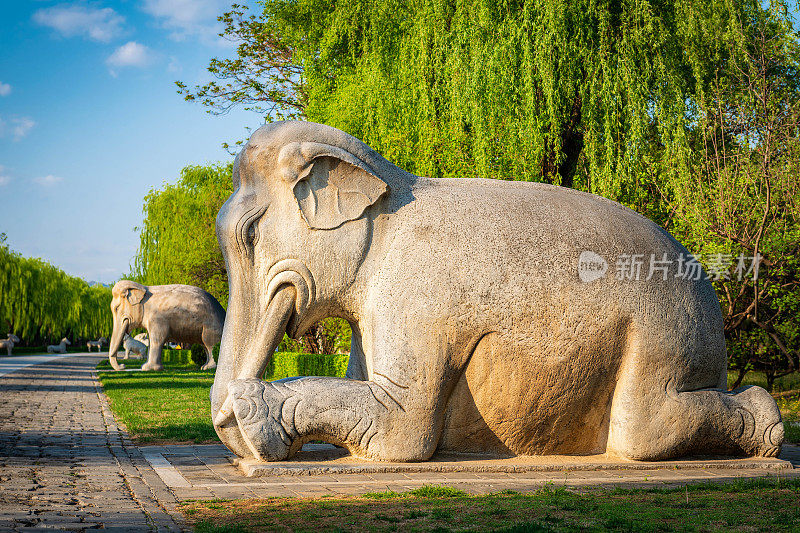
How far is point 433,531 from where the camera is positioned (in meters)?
4.12

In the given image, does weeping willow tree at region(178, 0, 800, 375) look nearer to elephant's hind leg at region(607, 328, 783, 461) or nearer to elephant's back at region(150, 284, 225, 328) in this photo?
elephant's hind leg at region(607, 328, 783, 461)

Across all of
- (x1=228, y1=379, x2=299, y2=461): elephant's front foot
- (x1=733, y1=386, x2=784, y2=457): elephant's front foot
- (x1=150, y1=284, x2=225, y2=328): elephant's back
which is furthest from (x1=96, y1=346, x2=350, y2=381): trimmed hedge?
(x1=733, y1=386, x2=784, y2=457): elephant's front foot

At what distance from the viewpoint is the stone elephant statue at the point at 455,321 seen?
243 inches

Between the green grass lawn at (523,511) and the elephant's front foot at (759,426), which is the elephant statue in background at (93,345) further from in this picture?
the green grass lawn at (523,511)

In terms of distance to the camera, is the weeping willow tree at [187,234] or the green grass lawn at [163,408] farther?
the weeping willow tree at [187,234]

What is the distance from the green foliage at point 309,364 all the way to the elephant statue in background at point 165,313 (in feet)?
9.59

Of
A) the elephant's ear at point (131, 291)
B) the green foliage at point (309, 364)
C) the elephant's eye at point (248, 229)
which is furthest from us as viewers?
the elephant's ear at point (131, 291)

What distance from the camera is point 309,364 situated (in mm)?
19625

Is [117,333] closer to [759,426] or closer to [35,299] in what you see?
[759,426]

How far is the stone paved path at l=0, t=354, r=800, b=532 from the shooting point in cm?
470

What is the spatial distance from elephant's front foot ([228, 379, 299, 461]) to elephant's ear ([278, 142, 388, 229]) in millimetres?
1417

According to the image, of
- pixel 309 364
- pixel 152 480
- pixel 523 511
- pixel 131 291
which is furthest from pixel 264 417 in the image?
pixel 131 291

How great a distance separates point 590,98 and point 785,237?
4.40 meters

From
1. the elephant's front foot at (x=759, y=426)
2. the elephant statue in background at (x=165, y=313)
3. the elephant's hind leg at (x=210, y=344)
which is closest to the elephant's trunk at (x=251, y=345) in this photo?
the elephant's front foot at (x=759, y=426)
